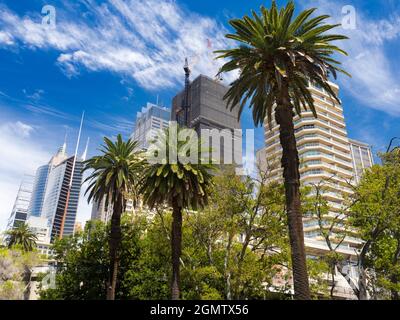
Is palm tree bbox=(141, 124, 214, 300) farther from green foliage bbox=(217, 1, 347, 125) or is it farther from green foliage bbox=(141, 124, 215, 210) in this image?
green foliage bbox=(217, 1, 347, 125)

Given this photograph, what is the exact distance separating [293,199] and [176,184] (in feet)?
38.9

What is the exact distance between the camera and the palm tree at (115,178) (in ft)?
104

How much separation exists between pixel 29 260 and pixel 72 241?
899 centimetres

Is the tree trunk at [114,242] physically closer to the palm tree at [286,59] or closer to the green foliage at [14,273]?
the green foliage at [14,273]

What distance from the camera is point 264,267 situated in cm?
2891

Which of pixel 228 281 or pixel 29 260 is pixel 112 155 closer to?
pixel 228 281

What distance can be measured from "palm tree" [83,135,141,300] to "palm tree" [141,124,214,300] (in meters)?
3.60

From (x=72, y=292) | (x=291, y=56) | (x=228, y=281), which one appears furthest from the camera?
(x=72, y=292)

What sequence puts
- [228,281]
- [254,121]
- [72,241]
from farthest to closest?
[72,241] < [228,281] < [254,121]

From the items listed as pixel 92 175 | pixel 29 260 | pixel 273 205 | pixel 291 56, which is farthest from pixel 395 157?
pixel 29 260

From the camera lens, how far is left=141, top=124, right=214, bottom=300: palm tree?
90.4 ft

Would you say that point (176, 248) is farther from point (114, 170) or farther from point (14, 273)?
point (14, 273)

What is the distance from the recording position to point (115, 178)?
107 ft

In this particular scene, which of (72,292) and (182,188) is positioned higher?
(182,188)
